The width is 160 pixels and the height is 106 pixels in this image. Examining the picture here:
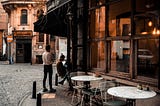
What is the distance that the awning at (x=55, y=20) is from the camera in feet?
40.5

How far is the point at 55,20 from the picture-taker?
13.5 metres

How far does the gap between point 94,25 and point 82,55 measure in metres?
1.27

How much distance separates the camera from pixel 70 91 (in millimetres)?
11609

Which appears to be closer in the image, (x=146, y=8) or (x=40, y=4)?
(x=146, y=8)

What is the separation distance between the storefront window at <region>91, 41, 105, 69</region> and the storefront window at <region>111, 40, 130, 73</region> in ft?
1.84

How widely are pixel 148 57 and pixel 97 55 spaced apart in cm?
330

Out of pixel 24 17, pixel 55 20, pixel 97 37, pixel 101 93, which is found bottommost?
pixel 101 93

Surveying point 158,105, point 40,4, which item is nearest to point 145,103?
point 158,105

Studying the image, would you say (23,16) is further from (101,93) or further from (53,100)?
(101,93)

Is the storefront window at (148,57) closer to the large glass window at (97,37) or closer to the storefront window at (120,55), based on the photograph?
the storefront window at (120,55)

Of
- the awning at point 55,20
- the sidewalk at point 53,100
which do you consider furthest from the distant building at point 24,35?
the sidewalk at point 53,100

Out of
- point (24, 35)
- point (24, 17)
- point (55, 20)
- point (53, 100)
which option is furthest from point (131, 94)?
point (24, 17)

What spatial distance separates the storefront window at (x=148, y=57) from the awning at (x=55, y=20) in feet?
15.2

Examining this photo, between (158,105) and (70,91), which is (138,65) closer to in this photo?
(158,105)
